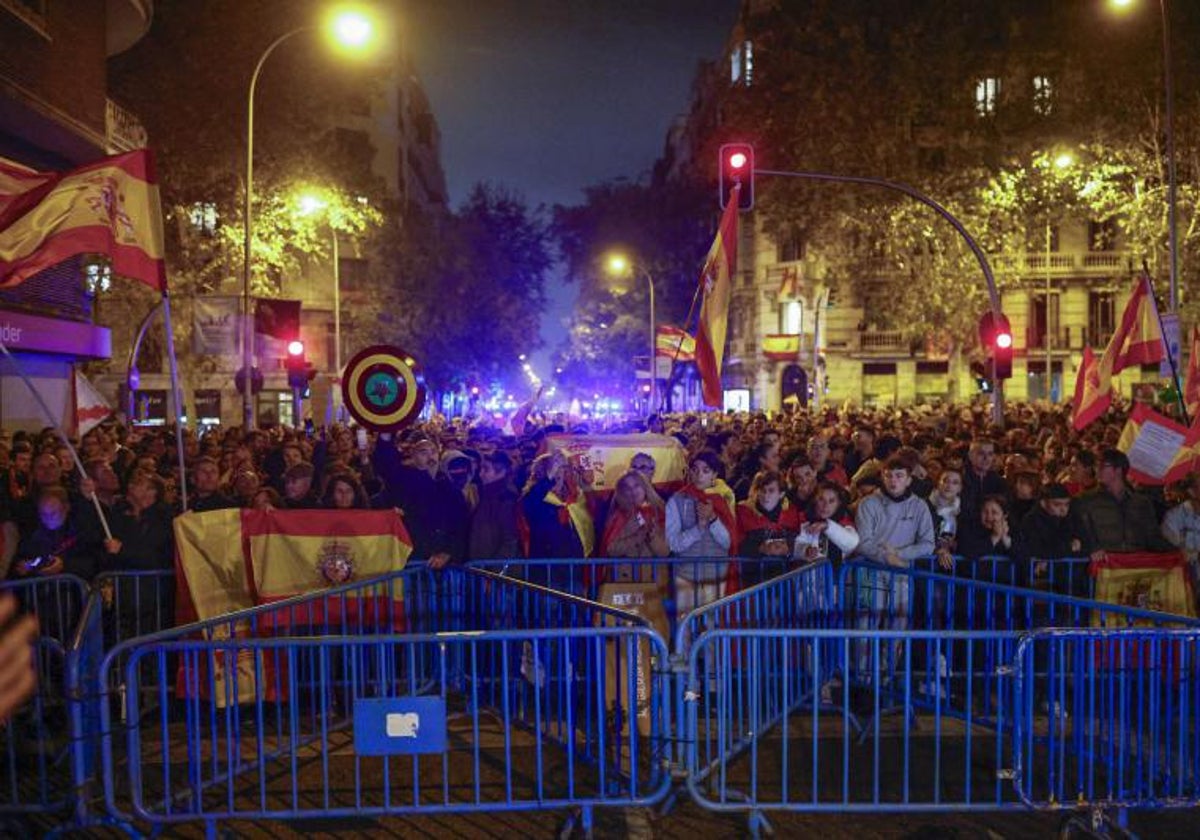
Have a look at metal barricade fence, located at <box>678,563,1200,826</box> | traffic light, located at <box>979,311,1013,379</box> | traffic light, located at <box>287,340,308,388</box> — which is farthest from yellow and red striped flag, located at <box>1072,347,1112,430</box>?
traffic light, located at <box>287,340,308,388</box>

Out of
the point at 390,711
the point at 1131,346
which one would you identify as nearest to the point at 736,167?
the point at 1131,346

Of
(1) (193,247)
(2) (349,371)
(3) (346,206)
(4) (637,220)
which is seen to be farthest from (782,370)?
(2) (349,371)

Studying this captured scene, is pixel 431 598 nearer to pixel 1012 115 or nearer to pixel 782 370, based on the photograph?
pixel 1012 115

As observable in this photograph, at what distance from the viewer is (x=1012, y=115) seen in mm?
32812

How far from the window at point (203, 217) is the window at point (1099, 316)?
3559cm

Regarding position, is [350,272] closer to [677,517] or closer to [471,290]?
[471,290]

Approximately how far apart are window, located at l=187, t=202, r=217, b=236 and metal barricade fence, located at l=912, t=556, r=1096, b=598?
24914 mm

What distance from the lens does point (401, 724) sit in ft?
15.9

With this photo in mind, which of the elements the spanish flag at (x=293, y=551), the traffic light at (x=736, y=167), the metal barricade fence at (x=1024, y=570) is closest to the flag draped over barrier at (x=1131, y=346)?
the metal barricade fence at (x=1024, y=570)

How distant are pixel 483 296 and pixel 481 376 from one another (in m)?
5.89

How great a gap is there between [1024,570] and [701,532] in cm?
228

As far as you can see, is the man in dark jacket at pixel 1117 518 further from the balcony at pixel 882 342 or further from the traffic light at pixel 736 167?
the balcony at pixel 882 342

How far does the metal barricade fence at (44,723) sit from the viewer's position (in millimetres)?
5250

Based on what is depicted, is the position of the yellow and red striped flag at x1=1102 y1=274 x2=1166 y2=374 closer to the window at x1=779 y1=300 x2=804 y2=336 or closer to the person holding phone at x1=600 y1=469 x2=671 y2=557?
the person holding phone at x1=600 y1=469 x2=671 y2=557
